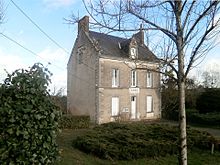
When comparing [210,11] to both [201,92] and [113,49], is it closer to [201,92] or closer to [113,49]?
[113,49]

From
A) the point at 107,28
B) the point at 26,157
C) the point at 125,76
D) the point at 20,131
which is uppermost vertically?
the point at 125,76

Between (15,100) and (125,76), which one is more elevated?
(125,76)

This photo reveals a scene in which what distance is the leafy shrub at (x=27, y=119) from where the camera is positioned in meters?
4.57

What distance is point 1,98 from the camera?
4691mm

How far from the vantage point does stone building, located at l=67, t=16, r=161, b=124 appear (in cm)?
2573

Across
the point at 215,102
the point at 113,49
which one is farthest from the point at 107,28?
the point at 215,102

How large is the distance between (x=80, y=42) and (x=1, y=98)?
77.2 ft

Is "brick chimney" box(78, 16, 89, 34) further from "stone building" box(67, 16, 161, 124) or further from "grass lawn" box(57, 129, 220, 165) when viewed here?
"stone building" box(67, 16, 161, 124)

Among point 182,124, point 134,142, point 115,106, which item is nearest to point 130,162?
point 134,142

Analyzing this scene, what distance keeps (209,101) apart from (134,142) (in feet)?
64.4

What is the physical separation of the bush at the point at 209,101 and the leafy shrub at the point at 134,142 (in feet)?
52.5

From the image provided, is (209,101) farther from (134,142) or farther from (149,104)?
(134,142)

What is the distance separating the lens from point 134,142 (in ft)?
32.6

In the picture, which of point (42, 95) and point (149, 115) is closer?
point (42, 95)
